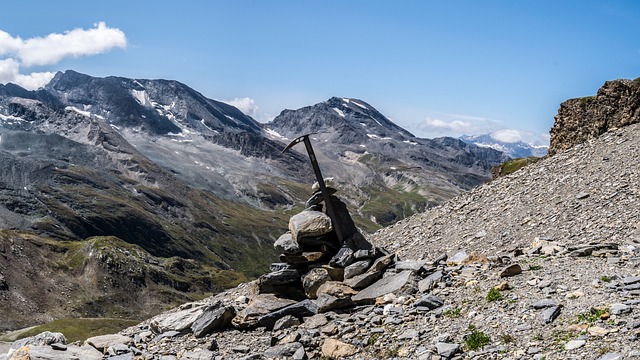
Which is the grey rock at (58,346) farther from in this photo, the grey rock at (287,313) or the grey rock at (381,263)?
the grey rock at (381,263)

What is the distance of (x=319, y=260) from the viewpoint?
25312 mm

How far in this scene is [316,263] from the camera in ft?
82.8

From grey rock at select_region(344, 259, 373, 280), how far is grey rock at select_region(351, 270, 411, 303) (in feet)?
3.93

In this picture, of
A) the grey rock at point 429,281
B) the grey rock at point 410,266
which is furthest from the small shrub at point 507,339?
the grey rock at point 410,266

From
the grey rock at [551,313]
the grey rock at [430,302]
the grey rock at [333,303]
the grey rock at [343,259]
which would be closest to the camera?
the grey rock at [551,313]

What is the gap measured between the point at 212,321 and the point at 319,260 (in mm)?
5785

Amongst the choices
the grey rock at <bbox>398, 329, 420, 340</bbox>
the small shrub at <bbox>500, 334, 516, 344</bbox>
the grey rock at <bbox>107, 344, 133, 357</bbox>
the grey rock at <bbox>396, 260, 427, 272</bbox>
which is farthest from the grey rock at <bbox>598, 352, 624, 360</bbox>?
the grey rock at <bbox>107, 344, 133, 357</bbox>

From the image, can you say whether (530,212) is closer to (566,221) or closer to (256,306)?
(566,221)

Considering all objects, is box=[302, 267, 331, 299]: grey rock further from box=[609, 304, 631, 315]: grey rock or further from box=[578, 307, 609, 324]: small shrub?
box=[609, 304, 631, 315]: grey rock

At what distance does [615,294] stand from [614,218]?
1346 centimetres

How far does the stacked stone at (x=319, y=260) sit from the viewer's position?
2400 centimetres

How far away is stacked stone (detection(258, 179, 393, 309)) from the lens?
24000 millimetres

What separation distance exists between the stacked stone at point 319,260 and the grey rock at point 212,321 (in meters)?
2.55

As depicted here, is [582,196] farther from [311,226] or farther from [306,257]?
[306,257]
